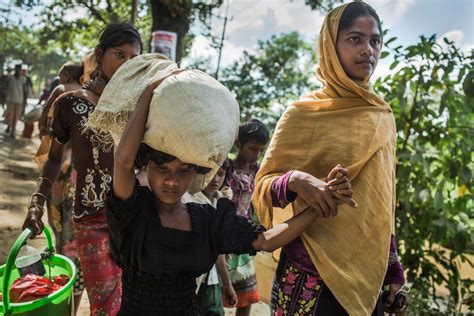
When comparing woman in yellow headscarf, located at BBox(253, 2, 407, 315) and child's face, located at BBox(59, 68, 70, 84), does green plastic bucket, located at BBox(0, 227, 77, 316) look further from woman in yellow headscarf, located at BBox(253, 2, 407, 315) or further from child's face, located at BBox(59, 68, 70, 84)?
child's face, located at BBox(59, 68, 70, 84)

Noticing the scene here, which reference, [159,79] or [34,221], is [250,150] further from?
[159,79]

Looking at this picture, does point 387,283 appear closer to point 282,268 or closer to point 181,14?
point 282,268

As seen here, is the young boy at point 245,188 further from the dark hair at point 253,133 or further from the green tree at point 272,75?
the green tree at point 272,75

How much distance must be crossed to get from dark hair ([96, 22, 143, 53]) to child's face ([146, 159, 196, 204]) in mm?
972

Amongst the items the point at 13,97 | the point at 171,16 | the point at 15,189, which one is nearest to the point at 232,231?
the point at 171,16

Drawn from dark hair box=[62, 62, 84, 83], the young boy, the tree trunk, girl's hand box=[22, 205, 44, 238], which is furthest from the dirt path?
the tree trunk

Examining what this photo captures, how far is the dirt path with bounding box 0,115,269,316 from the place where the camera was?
4418 mm

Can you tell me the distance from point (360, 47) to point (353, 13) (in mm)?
143

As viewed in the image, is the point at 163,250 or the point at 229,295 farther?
the point at 229,295

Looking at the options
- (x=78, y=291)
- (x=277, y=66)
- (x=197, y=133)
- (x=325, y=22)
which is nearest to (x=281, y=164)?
(x=197, y=133)

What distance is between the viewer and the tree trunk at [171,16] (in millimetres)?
7027

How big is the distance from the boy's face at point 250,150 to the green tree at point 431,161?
1075mm

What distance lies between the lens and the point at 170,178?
63.7 inches

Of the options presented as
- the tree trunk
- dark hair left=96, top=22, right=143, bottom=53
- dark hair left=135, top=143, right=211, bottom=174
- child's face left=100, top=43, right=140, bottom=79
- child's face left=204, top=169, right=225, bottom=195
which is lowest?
child's face left=204, top=169, right=225, bottom=195
